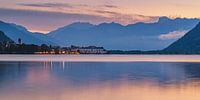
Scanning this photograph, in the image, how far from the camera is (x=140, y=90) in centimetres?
3077

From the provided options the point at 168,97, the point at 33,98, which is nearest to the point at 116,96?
the point at 168,97

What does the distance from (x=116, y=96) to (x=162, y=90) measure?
5.36m

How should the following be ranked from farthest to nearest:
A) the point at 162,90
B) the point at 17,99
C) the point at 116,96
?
the point at 162,90
the point at 116,96
the point at 17,99

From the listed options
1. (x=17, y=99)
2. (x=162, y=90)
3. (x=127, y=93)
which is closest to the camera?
(x=17, y=99)

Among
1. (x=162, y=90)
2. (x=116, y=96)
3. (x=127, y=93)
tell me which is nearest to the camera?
(x=116, y=96)

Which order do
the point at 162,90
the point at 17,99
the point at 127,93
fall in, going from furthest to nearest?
the point at 162,90 → the point at 127,93 → the point at 17,99

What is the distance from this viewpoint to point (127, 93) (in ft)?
94.1

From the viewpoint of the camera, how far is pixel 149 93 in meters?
28.7

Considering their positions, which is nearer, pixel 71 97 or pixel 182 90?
pixel 71 97

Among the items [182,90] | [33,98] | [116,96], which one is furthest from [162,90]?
[33,98]

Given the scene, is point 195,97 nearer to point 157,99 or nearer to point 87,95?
point 157,99

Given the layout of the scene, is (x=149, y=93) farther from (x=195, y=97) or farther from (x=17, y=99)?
(x=17, y=99)

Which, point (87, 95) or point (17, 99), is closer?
point (17, 99)

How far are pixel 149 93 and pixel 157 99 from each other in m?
2.99
